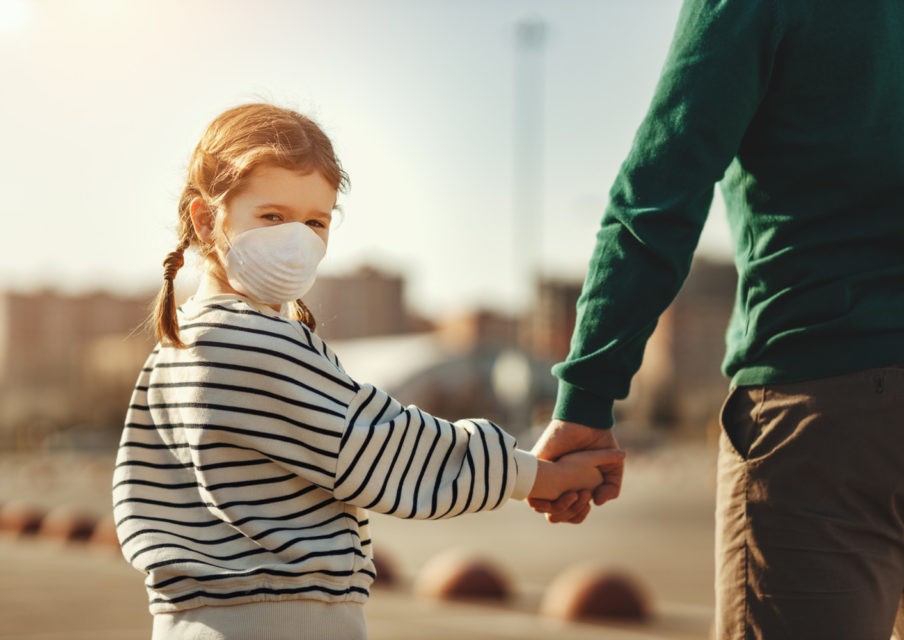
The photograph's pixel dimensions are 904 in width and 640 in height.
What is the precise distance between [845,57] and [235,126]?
3.73 feet

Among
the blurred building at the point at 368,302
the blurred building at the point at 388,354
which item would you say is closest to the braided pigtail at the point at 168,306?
the blurred building at the point at 388,354

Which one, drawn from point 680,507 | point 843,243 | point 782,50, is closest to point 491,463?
point 843,243

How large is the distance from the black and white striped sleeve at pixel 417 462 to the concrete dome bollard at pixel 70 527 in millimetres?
11133

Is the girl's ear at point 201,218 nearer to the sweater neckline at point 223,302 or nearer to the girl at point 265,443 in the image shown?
the girl at point 265,443

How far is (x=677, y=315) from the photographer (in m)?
84.9

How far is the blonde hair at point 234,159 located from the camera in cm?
226

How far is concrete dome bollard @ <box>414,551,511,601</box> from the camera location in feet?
28.2

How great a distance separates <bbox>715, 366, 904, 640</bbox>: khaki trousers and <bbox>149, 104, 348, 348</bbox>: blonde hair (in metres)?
0.96

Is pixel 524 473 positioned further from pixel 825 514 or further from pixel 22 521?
pixel 22 521

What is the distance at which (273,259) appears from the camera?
88.4 inches

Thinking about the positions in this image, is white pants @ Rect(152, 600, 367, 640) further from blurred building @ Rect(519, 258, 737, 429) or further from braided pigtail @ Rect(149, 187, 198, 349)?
blurred building @ Rect(519, 258, 737, 429)

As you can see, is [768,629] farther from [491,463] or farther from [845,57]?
[845,57]

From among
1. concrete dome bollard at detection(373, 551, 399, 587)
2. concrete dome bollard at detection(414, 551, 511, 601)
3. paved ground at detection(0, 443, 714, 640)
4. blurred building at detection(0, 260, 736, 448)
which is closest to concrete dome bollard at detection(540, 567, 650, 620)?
paved ground at detection(0, 443, 714, 640)

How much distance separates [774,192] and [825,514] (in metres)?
0.60
